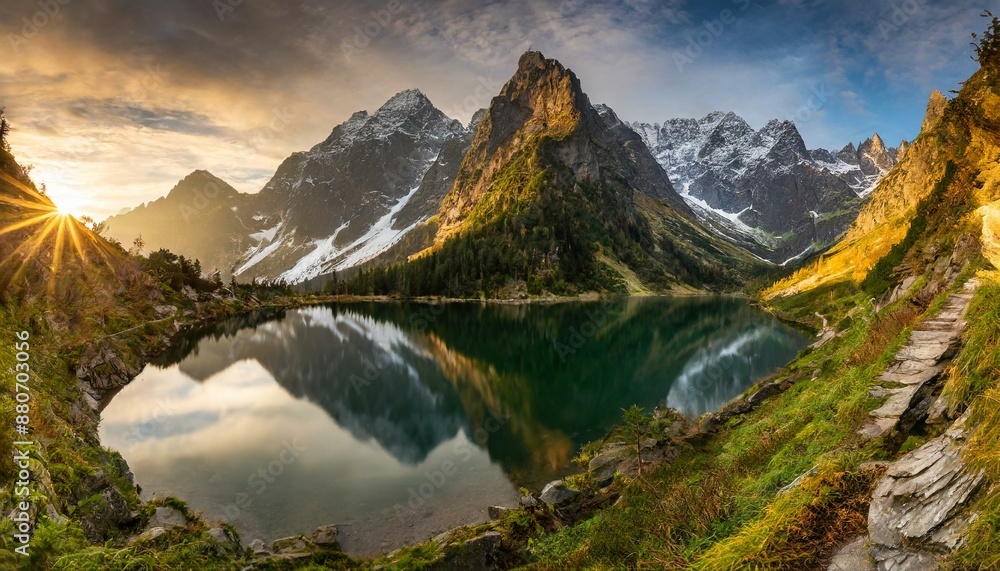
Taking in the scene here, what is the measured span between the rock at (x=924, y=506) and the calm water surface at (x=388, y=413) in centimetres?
1750

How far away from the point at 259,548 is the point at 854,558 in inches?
783

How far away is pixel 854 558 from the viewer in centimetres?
568

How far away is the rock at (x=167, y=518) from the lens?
17.4 meters

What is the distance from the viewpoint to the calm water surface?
22.5 meters

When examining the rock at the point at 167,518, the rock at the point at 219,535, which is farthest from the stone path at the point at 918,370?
the rock at the point at 167,518

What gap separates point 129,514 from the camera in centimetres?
1695

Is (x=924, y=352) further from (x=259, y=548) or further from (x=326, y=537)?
(x=259, y=548)

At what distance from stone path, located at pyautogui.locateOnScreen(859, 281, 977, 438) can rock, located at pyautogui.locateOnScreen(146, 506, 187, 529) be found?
23447mm

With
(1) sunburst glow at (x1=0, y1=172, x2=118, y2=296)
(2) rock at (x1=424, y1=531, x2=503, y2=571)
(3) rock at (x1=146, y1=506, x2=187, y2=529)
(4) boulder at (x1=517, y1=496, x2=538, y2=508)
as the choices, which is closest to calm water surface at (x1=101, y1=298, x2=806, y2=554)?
(3) rock at (x1=146, y1=506, x2=187, y2=529)

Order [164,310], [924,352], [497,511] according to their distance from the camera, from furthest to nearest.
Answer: [164,310], [497,511], [924,352]

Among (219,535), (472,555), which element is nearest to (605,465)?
(472,555)

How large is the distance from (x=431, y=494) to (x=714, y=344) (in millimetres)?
61456

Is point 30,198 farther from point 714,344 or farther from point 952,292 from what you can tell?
point 714,344

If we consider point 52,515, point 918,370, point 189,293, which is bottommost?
point 52,515
